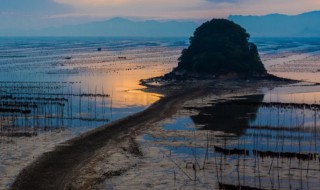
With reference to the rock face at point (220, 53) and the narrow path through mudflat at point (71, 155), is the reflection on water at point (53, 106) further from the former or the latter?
the rock face at point (220, 53)

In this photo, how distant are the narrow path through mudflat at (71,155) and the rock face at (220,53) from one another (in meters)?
29.9

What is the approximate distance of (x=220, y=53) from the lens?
75.8m

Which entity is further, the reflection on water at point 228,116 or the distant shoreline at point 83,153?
the reflection on water at point 228,116

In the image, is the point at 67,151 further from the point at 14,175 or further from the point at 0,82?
the point at 0,82

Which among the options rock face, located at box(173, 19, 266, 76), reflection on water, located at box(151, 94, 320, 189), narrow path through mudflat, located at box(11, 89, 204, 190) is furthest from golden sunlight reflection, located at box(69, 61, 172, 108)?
rock face, located at box(173, 19, 266, 76)

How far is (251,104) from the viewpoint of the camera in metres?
49.5

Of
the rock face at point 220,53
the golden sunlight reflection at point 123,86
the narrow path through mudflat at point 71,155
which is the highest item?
the rock face at point 220,53

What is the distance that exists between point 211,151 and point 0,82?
155ft

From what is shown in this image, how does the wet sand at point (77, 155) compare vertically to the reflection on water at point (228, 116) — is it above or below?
below

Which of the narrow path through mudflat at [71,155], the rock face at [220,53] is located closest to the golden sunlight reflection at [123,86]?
the narrow path through mudflat at [71,155]

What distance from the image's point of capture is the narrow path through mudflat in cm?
2520

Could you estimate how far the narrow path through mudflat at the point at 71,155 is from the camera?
25203mm

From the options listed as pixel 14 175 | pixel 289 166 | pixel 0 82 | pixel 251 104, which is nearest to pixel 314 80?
pixel 251 104

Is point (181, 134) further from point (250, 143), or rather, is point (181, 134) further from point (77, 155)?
point (77, 155)
